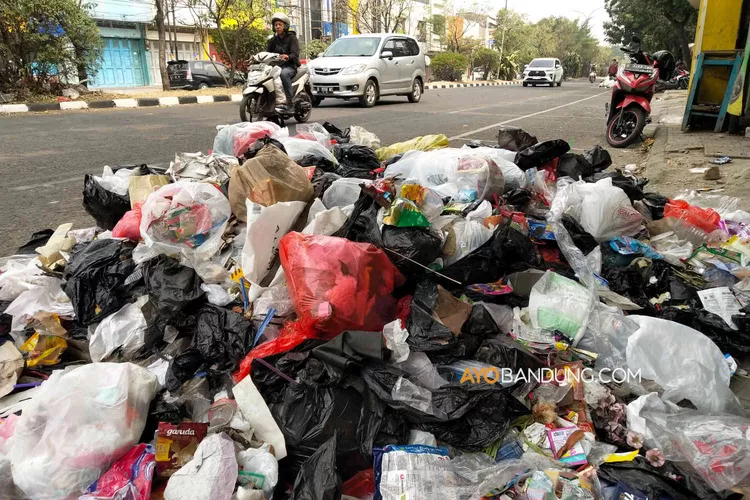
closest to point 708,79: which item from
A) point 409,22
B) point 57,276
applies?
point 57,276

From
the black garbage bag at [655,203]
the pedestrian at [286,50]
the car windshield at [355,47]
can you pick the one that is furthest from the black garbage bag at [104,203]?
the car windshield at [355,47]

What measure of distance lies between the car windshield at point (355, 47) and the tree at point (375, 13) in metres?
18.0

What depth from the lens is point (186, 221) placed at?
7.62 ft

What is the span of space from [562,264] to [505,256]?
0.37 m

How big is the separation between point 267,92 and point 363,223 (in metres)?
5.32

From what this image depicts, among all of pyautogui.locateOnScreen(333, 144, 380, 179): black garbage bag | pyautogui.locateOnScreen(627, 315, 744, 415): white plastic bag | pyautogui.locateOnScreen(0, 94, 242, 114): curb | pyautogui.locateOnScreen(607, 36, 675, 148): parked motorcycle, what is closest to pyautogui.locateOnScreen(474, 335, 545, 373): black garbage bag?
pyautogui.locateOnScreen(627, 315, 744, 415): white plastic bag

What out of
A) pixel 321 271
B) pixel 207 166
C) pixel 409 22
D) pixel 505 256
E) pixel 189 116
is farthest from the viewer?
pixel 409 22

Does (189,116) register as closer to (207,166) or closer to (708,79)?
(207,166)

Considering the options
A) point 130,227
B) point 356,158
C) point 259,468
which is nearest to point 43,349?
point 130,227

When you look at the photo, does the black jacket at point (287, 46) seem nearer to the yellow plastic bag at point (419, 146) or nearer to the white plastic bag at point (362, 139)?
the white plastic bag at point (362, 139)

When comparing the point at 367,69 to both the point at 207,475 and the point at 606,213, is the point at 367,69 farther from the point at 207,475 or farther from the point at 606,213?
the point at 207,475

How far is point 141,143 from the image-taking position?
6000 mm

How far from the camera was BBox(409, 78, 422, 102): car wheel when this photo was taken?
1205cm

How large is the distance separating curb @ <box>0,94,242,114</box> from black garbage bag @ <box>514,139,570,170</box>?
10628 millimetres
